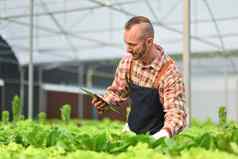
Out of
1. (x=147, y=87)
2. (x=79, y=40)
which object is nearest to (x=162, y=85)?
(x=147, y=87)

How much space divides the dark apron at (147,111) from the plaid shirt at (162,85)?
0.05 meters

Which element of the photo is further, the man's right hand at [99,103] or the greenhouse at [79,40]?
the greenhouse at [79,40]

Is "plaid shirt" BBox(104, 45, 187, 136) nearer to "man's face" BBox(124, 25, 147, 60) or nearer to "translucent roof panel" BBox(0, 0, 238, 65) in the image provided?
"man's face" BBox(124, 25, 147, 60)

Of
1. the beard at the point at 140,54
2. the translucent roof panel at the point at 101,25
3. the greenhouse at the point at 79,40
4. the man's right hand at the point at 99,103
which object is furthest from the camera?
the translucent roof panel at the point at 101,25

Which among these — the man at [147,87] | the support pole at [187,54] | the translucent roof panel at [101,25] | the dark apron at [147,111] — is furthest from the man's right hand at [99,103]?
the translucent roof panel at [101,25]

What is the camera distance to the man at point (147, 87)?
9.45 ft

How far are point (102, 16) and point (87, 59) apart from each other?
4696mm

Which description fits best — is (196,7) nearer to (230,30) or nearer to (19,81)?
(230,30)

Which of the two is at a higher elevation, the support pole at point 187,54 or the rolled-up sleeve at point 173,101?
the support pole at point 187,54

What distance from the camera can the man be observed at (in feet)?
9.45

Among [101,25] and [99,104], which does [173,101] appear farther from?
[101,25]

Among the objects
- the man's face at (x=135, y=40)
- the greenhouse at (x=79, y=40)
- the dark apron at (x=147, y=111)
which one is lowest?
the dark apron at (x=147, y=111)

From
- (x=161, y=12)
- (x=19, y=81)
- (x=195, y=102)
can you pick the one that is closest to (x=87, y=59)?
(x=19, y=81)

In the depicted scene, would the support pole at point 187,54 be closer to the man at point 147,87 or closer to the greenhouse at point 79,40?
the greenhouse at point 79,40
